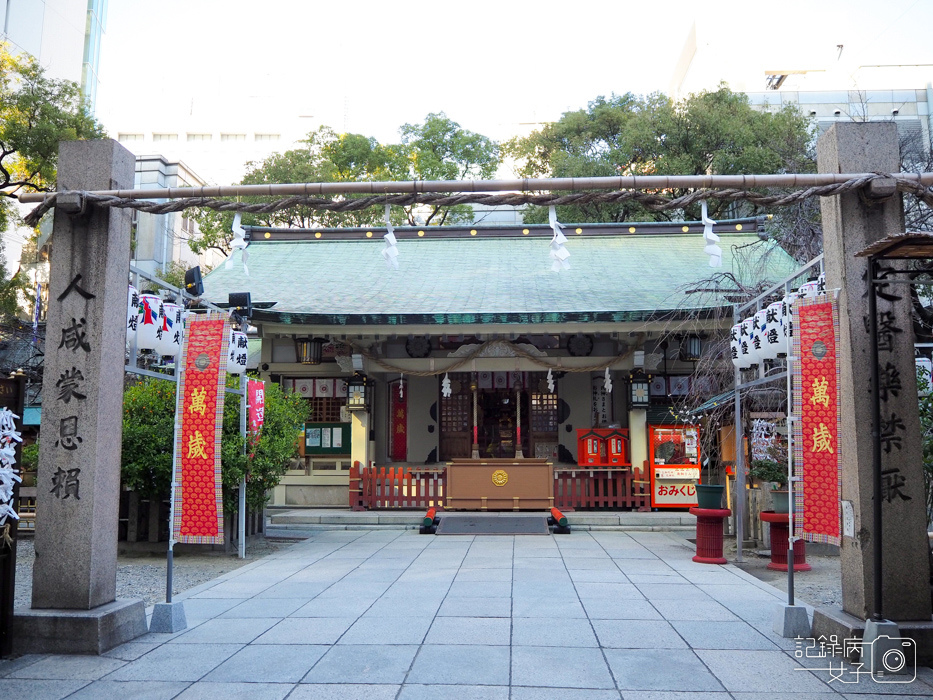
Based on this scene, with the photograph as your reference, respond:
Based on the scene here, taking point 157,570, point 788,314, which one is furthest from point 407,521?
point 788,314

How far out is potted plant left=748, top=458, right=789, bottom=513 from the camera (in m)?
10.1

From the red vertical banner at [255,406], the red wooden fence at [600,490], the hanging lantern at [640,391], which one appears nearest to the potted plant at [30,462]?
the red vertical banner at [255,406]

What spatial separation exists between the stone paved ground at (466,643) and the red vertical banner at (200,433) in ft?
3.03

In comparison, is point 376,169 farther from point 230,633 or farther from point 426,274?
point 230,633

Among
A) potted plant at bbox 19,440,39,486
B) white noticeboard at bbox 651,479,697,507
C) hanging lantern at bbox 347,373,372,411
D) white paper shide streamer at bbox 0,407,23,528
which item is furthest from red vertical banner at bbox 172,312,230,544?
white noticeboard at bbox 651,479,697,507

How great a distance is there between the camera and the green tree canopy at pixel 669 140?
23781 mm

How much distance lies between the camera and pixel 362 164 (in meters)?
30.3

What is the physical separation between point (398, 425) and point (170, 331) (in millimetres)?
10345

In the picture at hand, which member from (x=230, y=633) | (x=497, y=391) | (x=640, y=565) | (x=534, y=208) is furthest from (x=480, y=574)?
(x=534, y=208)

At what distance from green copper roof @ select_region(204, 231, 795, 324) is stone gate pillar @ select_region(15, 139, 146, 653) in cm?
812

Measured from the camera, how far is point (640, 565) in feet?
32.6

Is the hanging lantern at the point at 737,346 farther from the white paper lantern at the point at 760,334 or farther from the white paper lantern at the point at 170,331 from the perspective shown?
the white paper lantern at the point at 170,331

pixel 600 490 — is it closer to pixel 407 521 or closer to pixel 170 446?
pixel 407 521

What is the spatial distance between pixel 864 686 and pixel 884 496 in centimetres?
139
